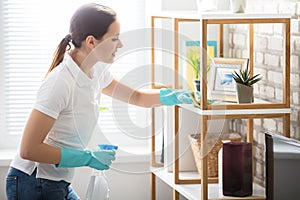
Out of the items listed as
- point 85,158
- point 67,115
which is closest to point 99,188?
point 85,158

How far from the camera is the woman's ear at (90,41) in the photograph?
106 inches

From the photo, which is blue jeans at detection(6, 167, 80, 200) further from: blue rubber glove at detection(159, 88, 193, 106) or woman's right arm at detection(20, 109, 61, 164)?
blue rubber glove at detection(159, 88, 193, 106)

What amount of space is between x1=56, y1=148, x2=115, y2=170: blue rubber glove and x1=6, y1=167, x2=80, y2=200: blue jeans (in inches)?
4.4

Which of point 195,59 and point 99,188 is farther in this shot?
point 195,59

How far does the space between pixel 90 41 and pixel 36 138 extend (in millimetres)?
418

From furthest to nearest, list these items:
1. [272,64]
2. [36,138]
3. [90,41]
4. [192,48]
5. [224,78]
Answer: [192,48]
[272,64]
[224,78]
[90,41]
[36,138]

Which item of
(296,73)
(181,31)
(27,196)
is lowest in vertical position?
(27,196)

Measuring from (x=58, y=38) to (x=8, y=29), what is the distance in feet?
0.84

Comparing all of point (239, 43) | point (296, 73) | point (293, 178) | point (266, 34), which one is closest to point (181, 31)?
point (239, 43)

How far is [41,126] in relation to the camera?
2600 millimetres

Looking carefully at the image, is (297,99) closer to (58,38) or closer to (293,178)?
(293,178)

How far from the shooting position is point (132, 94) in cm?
307

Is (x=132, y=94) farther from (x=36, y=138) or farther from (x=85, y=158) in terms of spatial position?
(x=36, y=138)

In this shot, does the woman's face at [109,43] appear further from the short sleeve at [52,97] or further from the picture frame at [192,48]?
the picture frame at [192,48]
